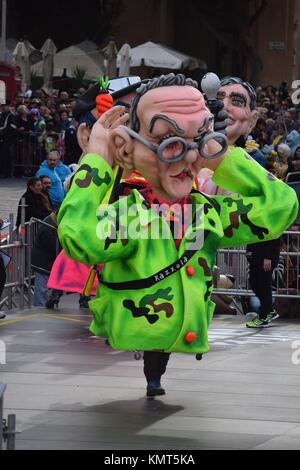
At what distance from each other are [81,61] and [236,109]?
3107 centimetres

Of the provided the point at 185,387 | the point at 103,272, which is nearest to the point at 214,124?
the point at 103,272

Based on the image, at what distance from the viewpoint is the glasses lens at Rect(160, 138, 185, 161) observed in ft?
28.5

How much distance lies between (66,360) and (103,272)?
7.39ft

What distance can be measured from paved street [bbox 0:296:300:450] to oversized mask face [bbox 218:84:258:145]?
189 centimetres

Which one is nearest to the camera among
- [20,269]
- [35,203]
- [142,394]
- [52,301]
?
[142,394]

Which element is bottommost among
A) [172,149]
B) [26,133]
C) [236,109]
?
[26,133]

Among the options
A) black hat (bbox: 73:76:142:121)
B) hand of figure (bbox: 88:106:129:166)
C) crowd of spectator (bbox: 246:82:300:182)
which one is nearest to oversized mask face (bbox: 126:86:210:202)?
hand of figure (bbox: 88:106:129:166)

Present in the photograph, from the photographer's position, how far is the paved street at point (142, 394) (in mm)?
8344

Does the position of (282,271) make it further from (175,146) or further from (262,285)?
(175,146)

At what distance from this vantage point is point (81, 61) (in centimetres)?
4244

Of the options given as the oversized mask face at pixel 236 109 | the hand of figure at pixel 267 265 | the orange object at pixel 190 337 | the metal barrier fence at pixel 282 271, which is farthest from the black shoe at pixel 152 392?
the metal barrier fence at pixel 282 271

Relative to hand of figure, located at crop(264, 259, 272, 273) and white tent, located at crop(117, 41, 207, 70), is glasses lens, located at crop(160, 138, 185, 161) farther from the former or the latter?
white tent, located at crop(117, 41, 207, 70)

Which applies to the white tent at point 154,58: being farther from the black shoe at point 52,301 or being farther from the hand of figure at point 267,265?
the hand of figure at point 267,265

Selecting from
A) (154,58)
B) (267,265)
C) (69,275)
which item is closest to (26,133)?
(154,58)
